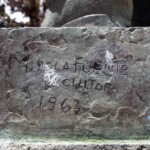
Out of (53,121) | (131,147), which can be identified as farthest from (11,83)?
(131,147)

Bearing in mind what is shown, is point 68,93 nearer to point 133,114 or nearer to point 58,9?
point 133,114

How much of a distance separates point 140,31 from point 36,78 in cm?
49

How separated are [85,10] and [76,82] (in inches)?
16.0

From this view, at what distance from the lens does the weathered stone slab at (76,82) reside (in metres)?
2.22

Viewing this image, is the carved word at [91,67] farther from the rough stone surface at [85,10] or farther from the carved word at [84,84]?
the rough stone surface at [85,10]

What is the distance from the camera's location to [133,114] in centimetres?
223

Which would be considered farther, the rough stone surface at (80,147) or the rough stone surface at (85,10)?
the rough stone surface at (85,10)

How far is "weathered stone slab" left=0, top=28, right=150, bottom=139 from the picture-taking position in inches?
87.4

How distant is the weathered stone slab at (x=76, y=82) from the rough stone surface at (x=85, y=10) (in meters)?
0.20

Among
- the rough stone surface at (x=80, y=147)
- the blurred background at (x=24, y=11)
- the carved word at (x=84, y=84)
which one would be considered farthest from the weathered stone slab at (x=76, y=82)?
the blurred background at (x=24, y=11)

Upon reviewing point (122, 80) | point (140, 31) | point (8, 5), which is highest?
point (140, 31)

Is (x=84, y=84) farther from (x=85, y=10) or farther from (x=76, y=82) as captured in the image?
(x=85, y=10)

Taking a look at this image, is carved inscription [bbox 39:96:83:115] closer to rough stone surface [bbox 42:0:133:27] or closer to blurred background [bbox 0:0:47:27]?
rough stone surface [bbox 42:0:133:27]

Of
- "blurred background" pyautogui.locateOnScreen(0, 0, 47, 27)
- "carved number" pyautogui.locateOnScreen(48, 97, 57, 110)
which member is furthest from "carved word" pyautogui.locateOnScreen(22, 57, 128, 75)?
"blurred background" pyautogui.locateOnScreen(0, 0, 47, 27)
